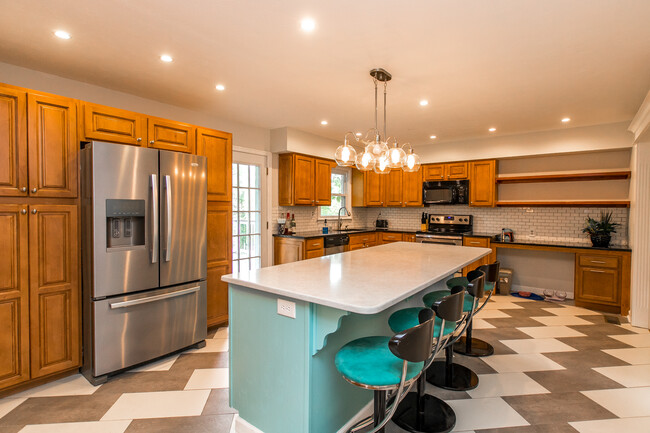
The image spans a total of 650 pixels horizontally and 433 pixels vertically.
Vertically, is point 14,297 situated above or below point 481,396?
above

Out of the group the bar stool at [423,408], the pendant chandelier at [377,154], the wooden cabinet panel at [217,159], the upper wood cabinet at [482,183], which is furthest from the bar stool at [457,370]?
the upper wood cabinet at [482,183]

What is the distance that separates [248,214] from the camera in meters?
4.75

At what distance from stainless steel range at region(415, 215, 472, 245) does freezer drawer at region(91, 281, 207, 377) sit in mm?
3997

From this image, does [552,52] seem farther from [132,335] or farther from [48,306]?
[48,306]

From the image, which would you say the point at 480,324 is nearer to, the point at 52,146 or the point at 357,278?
the point at 357,278

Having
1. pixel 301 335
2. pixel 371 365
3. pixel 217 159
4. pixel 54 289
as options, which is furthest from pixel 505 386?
pixel 54 289

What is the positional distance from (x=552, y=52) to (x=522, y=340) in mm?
2735

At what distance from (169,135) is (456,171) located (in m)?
4.63

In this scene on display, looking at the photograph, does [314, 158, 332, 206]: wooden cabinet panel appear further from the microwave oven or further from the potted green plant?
the potted green plant

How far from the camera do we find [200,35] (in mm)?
2311

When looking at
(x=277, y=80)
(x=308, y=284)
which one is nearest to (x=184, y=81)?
(x=277, y=80)

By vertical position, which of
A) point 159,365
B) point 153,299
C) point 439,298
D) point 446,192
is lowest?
point 159,365

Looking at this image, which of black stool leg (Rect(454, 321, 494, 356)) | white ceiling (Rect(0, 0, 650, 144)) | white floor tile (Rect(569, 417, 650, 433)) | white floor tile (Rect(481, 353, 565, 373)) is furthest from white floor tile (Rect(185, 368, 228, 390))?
white ceiling (Rect(0, 0, 650, 144))

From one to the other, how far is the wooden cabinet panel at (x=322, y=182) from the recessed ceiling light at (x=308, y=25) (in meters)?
3.21
